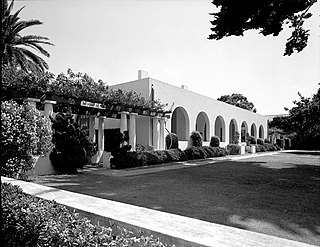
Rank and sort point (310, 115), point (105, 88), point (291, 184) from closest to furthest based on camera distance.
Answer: point (291, 184) → point (105, 88) → point (310, 115)

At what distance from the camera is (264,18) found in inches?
356

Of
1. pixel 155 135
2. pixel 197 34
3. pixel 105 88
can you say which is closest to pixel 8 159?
pixel 197 34

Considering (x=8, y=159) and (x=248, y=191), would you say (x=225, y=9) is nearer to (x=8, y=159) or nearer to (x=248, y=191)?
(x=248, y=191)

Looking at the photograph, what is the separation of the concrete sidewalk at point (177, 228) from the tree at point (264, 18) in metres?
7.60

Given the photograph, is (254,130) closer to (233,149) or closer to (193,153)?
(233,149)

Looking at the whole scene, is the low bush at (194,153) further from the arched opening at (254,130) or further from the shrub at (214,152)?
the arched opening at (254,130)

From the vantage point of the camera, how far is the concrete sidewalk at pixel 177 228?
1.99 metres

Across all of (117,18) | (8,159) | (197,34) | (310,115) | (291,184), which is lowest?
(291,184)

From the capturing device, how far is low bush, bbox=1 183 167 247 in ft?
6.82

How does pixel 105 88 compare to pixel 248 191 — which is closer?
pixel 248 191

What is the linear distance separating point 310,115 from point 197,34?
15554 mm

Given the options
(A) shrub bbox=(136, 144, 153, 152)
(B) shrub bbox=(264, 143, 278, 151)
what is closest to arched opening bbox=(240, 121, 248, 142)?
(B) shrub bbox=(264, 143, 278, 151)

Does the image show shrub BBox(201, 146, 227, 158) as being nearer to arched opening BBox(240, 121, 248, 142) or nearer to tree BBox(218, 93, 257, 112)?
arched opening BBox(240, 121, 248, 142)

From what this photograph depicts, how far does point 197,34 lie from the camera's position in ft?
31.4
